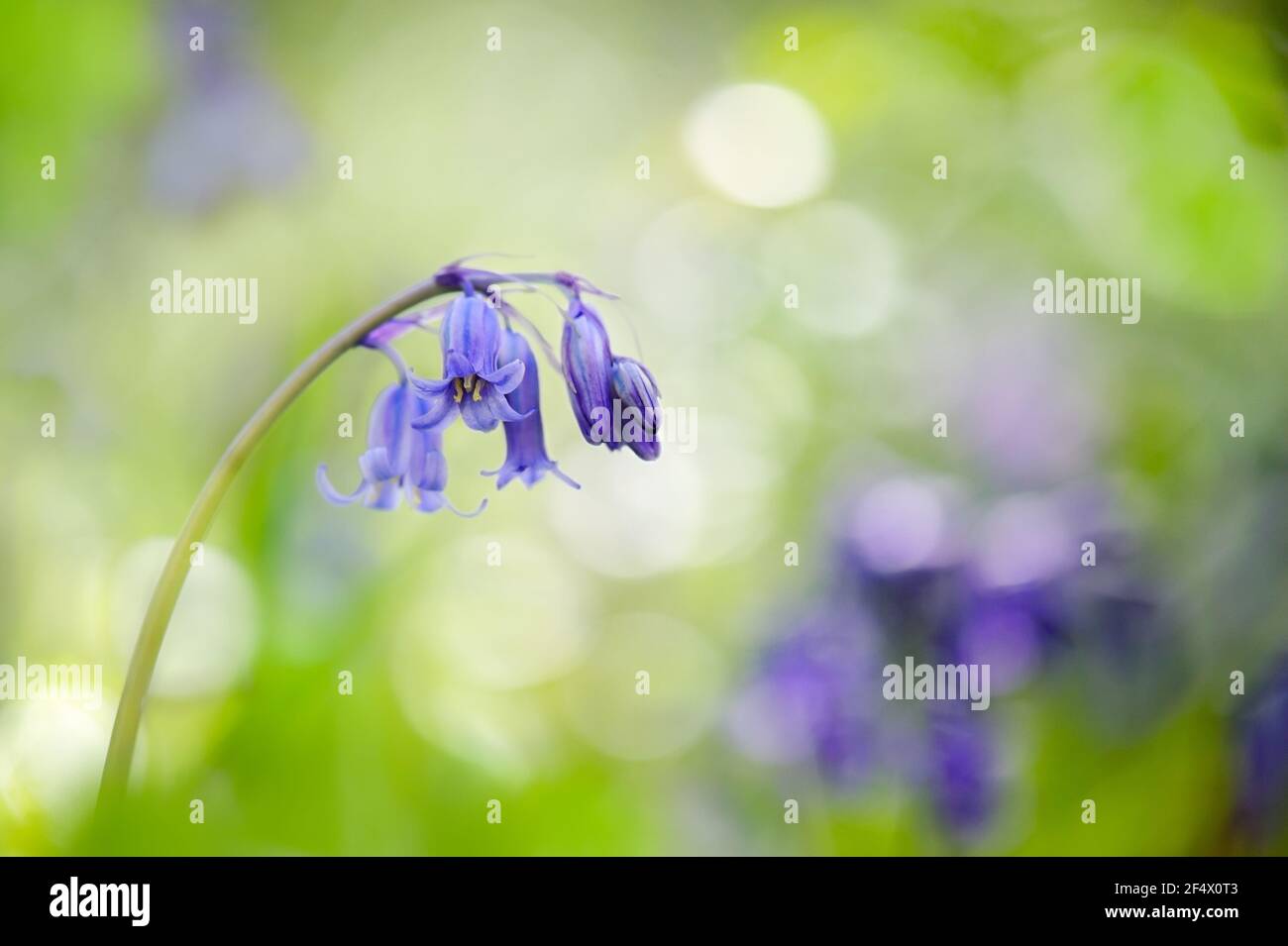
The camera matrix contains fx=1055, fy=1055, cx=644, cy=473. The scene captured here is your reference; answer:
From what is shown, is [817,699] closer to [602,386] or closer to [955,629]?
[955,629]

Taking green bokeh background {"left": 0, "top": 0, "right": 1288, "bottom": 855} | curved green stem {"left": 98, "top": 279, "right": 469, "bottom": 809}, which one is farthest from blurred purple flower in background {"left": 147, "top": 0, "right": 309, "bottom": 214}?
curved green stem {"left": 98, "top": 279, "right": 469, "bottom": 809}

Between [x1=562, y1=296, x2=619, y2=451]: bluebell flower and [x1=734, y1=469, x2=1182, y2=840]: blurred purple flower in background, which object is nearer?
[x1=562, y1=296, x2=619, y2=451]: bluebell flower

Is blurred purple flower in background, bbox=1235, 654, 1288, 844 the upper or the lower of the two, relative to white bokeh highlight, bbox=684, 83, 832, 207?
lower

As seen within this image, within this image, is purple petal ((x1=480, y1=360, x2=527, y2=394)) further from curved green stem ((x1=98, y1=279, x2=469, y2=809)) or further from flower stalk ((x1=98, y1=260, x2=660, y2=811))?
curved green stem ((x1=98, y1=279, x2=469, y2=809))
